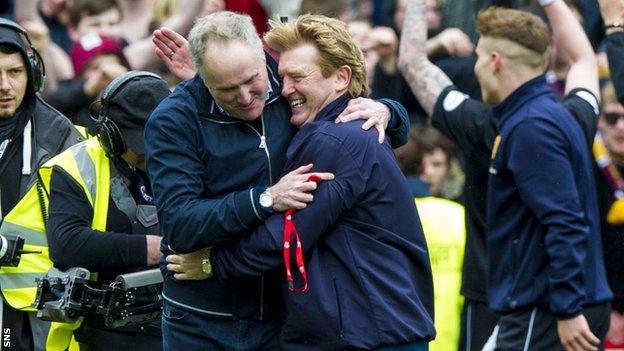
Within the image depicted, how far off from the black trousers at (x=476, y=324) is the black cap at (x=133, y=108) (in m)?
2.41

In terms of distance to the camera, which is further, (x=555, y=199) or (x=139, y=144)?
(x=555, y=199)

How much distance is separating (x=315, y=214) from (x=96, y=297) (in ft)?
4.54

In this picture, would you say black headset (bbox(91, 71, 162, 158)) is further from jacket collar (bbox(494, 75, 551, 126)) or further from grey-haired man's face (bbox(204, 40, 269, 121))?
jacket collar (bbox(494, 75, 551, 126))

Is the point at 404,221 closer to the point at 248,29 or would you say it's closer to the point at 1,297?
the point at 248,29

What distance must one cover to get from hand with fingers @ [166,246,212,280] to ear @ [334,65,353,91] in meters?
0.78

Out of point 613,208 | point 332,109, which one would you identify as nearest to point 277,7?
point 613,208

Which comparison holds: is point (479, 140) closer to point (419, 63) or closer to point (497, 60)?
point (497, 60)

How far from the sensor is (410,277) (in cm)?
493

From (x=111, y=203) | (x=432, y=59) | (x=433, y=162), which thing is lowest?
(x=433, y=162)

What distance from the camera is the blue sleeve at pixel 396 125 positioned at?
5.27m

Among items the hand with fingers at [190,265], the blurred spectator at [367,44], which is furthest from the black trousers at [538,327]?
the blurred spectator at [367,44]

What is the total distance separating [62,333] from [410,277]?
1907 millimetres

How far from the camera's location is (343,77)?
5.06 meters

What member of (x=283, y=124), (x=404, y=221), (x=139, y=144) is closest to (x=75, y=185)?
(x=139, y=144)
